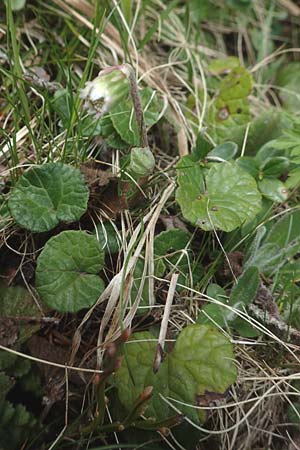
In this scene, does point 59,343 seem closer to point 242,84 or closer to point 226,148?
point 226,148

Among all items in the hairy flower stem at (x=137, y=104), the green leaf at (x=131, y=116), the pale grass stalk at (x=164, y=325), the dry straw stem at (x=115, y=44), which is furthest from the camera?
the dry straw stem at (x=115, y=44)

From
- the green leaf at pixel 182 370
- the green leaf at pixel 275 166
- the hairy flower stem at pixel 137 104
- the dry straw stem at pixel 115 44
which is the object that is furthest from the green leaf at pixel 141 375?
the dry straw stem at pixel 115 44

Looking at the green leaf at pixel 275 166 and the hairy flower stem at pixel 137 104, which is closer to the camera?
the hairy flower stem at pixel 137 104

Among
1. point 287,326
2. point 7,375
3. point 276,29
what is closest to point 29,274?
point 7,375

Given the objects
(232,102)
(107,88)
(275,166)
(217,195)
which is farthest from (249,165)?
(107,88)

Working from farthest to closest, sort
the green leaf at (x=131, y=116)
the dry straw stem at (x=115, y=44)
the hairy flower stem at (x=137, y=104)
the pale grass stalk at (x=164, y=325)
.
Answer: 1. the dry straw stem at (x=115, y=44)
2. the green leaf at (x=131, y=116)
3. the hairy flower stem at (x=137, y=104)
4. the pale grass stalk at (x=164, y=325)

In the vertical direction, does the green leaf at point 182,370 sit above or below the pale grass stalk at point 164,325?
below

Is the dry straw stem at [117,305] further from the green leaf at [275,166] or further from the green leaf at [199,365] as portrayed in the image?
the green leaf at [275,166]

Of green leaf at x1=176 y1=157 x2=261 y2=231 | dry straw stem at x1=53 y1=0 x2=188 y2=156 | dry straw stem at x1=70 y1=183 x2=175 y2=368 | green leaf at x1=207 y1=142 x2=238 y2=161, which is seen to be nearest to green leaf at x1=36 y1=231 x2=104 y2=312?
dry straw stem at x1=70 y1=183 x2=175 y2=368

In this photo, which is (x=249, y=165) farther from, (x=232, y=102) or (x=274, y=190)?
(x=232, y=102)
